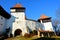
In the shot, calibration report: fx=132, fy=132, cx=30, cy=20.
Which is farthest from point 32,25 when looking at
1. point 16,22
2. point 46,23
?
point 46,23

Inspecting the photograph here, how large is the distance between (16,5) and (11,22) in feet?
22.5

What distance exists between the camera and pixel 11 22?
1522 inches

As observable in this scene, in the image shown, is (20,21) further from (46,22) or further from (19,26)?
(46,22)

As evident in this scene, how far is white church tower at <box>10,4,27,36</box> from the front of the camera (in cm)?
3788

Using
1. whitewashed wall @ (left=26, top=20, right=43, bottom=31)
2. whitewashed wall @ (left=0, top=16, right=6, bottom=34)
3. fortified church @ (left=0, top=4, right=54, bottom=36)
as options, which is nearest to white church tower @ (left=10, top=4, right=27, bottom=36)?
fortified church @ (left=0, top=4, right=54, bottom=36)

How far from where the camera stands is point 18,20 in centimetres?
3950

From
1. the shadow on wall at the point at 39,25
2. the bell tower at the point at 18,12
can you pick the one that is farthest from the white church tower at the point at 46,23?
the bell tower at the point at 18,12

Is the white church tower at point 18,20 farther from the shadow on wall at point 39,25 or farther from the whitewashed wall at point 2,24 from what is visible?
the shadow on wall at point 39,25

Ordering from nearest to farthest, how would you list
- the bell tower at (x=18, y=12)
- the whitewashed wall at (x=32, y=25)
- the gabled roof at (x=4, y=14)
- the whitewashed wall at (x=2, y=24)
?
the whitewashed wall at (x=2, y=24), the gabled roof at (x=4, y=14), the whitewashed wall at (x=32, y=25), the bell tower at (x=18, y=12)

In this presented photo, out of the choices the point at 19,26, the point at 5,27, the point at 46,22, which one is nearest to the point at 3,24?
the point at 5,27

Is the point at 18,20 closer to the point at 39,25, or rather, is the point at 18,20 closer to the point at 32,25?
the point at 32,25

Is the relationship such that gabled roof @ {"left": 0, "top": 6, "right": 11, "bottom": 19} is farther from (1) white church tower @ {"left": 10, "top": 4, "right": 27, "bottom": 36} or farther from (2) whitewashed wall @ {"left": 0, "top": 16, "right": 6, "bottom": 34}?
(1) white church tower @ {"left": 10, "top": 4, "right": 27, "bottom": 36}

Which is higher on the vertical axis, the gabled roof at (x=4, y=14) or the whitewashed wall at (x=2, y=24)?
the gabled roof at (x=4, y=14)

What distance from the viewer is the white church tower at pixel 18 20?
124 ft
